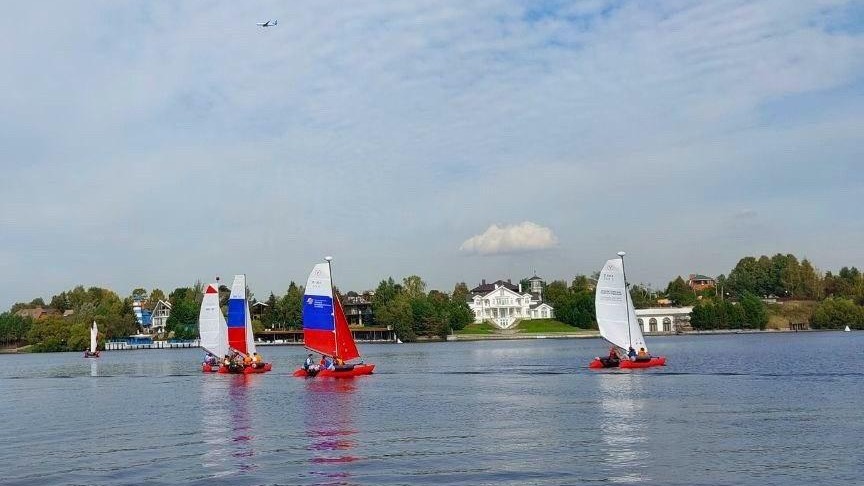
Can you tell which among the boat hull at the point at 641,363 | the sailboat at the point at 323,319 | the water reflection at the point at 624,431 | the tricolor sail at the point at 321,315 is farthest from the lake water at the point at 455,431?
the tricolor sail at the point at 321,315

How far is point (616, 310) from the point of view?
75500 mm

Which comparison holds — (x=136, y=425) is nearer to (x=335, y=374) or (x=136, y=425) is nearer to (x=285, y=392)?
(x=285, y=392)

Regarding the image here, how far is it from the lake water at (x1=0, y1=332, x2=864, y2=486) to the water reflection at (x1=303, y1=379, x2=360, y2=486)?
0.41 ft

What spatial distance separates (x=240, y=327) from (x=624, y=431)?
168 ft

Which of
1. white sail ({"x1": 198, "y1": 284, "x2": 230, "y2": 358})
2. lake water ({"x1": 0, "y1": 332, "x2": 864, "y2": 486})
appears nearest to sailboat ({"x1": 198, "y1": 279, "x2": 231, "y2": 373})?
white sail ({"x1": 198, "y1": 284, "x2": 230, "y2": 358})

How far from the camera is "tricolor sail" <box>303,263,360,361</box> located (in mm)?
70438

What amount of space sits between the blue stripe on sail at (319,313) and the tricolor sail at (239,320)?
43.1ft

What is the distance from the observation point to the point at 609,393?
56.5 meters

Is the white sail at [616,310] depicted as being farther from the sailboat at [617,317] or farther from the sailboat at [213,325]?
the sailboat at [213,325]

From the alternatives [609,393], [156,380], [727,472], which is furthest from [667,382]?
[156,380]

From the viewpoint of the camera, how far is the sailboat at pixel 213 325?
288ft

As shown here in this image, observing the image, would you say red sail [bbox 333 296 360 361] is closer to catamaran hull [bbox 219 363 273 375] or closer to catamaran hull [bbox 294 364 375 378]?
catamaran hull [bbox 294 364 375 378]

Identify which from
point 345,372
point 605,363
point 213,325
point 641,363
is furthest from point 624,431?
point 213,325

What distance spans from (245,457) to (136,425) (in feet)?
46.7
